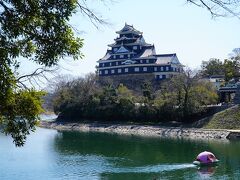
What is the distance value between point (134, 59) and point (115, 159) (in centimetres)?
3461

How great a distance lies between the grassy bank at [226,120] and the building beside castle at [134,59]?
17.4 metres

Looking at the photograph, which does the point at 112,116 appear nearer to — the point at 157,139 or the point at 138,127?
the point at 138,127

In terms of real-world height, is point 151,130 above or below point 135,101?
below

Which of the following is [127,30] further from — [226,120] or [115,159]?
[115,159]

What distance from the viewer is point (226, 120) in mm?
36312

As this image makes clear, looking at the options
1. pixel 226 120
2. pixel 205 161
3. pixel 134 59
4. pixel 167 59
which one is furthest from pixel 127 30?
pixel 205 161

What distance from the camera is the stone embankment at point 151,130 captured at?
33016 mm

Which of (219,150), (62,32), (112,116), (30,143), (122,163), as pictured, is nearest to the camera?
(62,32)

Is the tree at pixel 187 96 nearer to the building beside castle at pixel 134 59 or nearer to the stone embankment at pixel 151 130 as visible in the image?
the stone embankment at pixel 151 130

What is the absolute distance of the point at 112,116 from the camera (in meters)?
44.9

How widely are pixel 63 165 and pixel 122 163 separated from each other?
342cm

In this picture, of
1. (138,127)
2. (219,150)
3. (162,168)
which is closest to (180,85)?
(138,127)

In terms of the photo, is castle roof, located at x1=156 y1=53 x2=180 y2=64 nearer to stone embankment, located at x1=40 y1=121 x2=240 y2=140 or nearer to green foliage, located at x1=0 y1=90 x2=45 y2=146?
stone embankment, located at x1=40 y1=121 x2=240 y2=140

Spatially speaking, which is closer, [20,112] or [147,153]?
[20,112]
